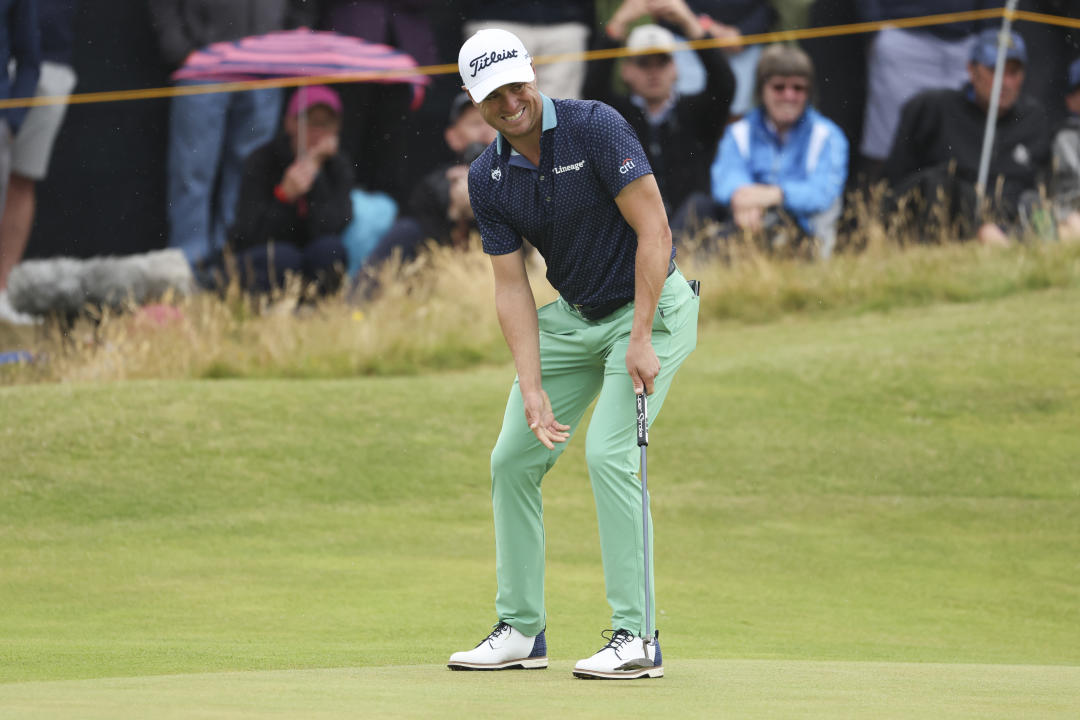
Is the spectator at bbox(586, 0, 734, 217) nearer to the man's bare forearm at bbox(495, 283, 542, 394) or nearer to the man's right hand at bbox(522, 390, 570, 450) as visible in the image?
the man's bare forearm at bbox(495, 283, 542, 394)

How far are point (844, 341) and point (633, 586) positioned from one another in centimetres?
959

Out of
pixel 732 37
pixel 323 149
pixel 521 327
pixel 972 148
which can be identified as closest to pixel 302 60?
pixel 323 149

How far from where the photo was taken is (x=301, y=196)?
16906 millimetres

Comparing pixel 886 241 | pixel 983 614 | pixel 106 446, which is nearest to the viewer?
pixel 983 614

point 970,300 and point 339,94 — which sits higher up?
point 339,94

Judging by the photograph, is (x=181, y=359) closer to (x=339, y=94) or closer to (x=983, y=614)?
(x=339, y=94)

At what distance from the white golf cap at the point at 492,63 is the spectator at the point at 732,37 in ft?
44.2

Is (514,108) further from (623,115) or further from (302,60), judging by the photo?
(623,115)

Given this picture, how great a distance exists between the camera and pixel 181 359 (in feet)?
45.6

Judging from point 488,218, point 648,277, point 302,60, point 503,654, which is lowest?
point 503,654

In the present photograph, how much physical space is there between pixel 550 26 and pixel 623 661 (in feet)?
45.3

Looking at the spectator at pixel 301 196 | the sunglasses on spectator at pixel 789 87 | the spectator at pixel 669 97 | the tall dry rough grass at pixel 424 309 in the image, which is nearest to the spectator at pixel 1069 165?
the tall dry rough grass at pixel 424 309

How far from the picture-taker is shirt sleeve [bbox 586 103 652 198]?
4730 mm

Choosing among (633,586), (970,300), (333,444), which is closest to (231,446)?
(333,444)
